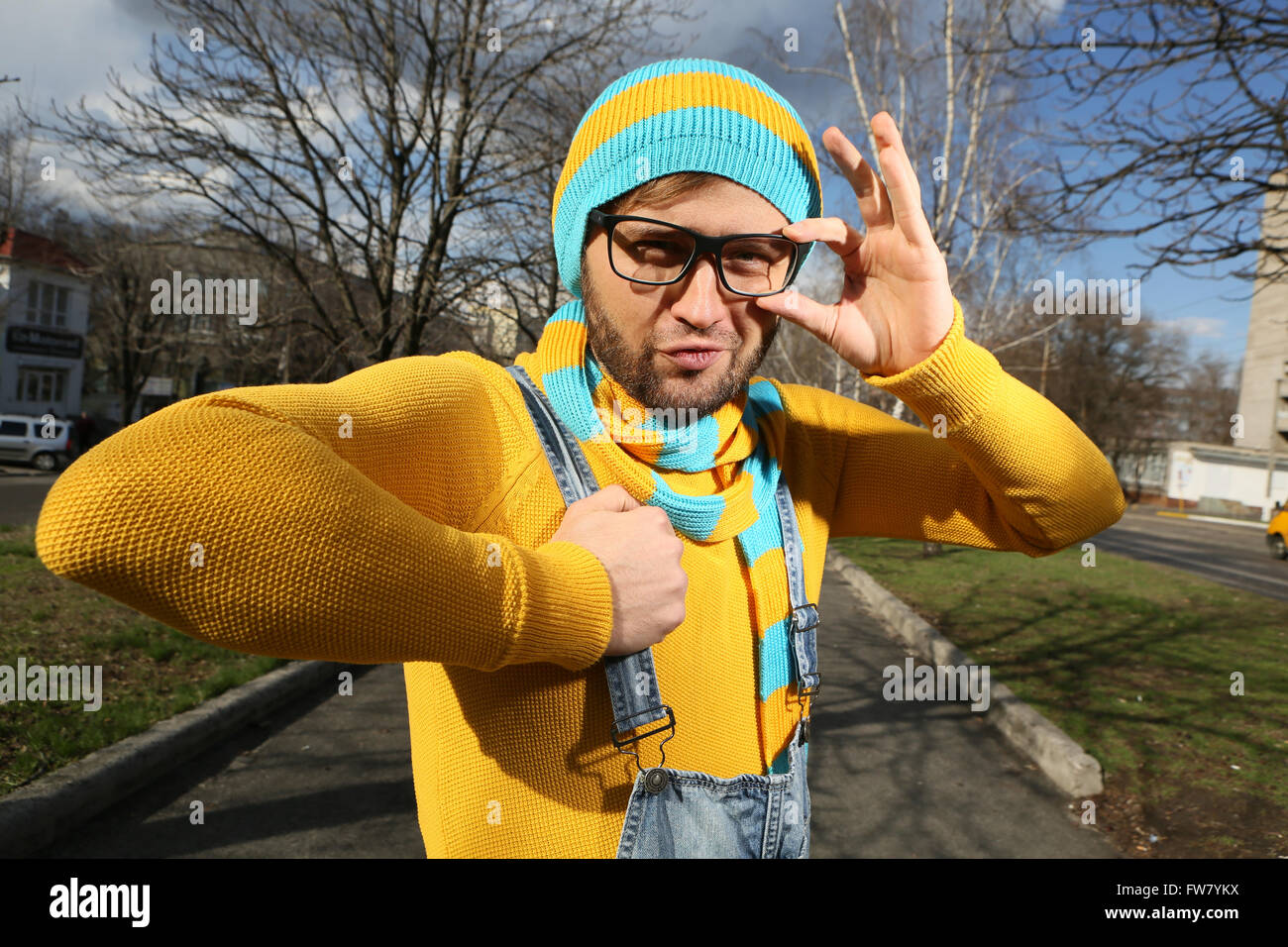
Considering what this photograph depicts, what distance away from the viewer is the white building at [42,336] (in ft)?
99.8

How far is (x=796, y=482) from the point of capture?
1.65m

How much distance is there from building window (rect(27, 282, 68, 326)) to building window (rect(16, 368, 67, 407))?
83.0 inches

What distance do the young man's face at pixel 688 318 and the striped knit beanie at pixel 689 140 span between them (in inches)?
1.9

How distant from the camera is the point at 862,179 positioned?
1478 millimetres

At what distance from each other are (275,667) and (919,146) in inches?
478

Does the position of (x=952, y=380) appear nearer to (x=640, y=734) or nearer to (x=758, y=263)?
(x=758, y=263)

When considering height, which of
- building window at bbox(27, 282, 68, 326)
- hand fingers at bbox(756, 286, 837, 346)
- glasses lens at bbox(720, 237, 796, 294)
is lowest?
hand fingers at bbox(756, 286, 837, 346)

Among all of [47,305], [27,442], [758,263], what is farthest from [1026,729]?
[47,305]

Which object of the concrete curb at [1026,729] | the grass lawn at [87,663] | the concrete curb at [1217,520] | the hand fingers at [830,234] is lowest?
the concrete curb at [1217,520]

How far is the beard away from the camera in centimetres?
140

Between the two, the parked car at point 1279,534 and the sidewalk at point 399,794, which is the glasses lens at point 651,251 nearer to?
the sidewalk at point 399,794

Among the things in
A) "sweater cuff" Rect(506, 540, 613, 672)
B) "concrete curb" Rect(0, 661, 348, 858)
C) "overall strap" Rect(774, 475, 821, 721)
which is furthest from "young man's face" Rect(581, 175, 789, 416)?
"concrete curb" Rect(0, 661, 348, 858)

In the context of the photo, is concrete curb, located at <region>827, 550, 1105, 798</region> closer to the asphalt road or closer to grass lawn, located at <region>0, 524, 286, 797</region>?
grass lawn, located at <region>0, 524, 286, 797</region>

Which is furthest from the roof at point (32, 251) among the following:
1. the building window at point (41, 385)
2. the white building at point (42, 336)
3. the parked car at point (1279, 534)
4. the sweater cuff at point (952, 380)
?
the parked car at point (1279, 534)
